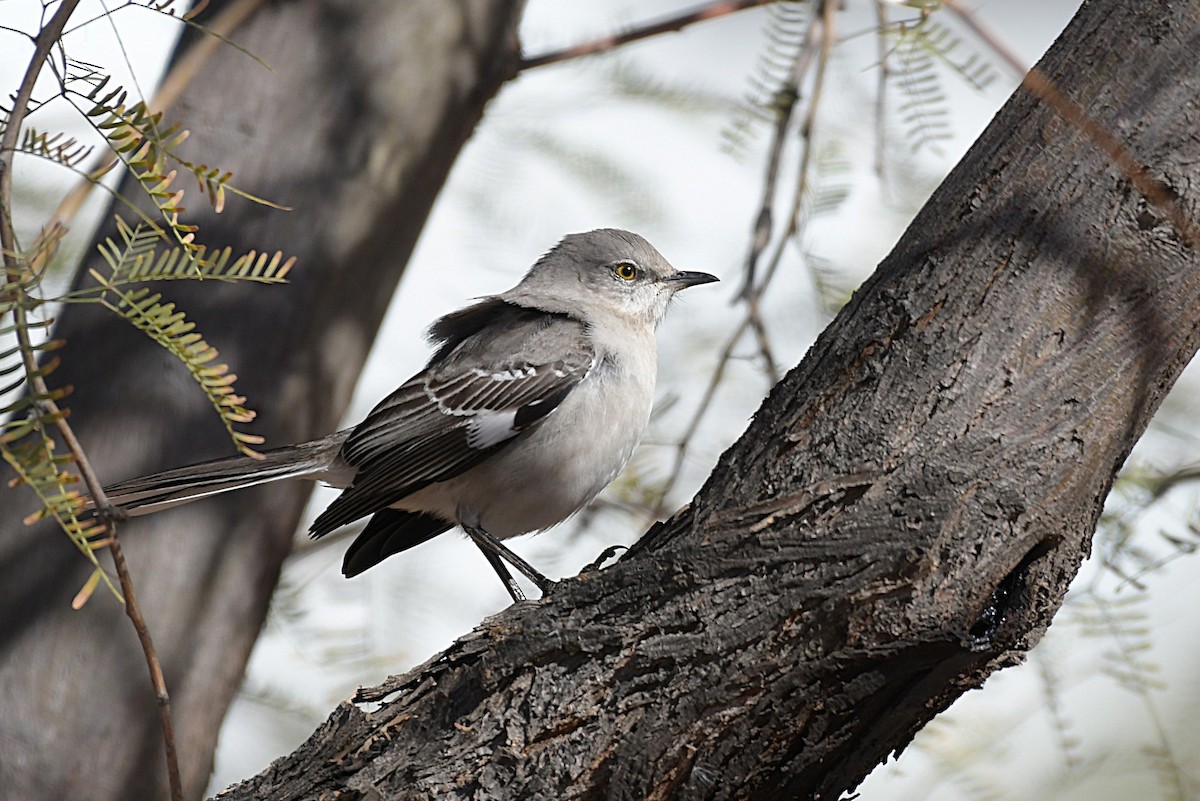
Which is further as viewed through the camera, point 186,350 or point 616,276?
point 616,276

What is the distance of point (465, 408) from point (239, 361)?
793 mm

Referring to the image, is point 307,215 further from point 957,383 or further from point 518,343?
point 957,383

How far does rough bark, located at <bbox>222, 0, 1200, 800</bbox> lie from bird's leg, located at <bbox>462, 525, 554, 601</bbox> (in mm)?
1309

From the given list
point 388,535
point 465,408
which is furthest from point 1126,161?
point 388,535

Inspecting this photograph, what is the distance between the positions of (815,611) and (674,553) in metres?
0.34

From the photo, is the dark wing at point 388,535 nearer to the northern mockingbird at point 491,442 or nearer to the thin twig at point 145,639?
the northern mockingbird at point 491,442

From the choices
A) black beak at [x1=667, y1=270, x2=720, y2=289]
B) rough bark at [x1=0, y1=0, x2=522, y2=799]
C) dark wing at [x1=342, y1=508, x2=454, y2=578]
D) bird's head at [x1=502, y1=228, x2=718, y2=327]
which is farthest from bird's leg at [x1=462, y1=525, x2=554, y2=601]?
black beak at [x1=667, y1=270, x2=720, y2=289]

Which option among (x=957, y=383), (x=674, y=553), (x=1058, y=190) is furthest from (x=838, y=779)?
(x=1058, y=190)

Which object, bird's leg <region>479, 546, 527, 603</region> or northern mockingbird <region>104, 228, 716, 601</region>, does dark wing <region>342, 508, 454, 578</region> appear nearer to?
northern mockingbird <region>104, 228, 716, 601</region>

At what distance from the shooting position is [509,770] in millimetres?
2447

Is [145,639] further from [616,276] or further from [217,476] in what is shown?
[616,276]

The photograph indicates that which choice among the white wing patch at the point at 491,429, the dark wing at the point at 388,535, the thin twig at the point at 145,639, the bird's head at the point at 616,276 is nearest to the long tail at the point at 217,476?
the dark wing at the point at 388,535

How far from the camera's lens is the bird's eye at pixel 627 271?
5.03 meters

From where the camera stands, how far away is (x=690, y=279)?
502 cm
